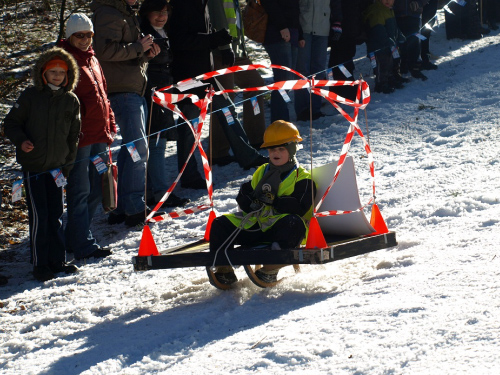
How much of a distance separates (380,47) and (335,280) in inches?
240

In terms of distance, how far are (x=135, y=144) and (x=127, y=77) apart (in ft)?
2.17

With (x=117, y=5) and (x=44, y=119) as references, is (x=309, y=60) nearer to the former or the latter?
(x=117, y=5)

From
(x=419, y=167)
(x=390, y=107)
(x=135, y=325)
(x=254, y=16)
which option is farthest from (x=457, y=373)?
(x=390, y=107)

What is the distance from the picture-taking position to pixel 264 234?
606 centimetres

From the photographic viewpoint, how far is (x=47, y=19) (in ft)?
53.1

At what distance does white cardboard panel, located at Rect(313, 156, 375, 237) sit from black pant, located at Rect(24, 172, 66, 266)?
90.0 inches

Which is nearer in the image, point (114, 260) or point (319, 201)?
point (319, 201)

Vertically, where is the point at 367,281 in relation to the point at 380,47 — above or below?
below

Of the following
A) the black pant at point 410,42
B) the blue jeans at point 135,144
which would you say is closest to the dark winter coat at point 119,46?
the blue jeans at point 135,144

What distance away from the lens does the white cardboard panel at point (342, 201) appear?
6.18 meters

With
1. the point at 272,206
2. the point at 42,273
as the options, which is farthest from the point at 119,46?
the point at 272,206

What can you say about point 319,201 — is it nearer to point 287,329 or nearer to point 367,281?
point 367,281

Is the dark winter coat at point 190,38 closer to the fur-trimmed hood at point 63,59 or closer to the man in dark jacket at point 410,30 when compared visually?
the fur-trimmed hood at point 63,59

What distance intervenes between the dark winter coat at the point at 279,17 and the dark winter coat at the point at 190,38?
127cm
